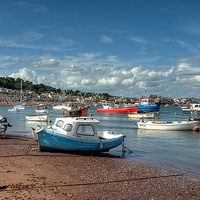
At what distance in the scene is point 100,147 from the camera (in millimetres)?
16109

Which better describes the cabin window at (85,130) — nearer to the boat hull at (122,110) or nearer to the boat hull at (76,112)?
the boat hull at (76,112)

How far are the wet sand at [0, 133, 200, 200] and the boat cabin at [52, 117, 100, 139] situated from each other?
1662 mm

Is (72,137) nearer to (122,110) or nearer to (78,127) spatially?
(78,127)

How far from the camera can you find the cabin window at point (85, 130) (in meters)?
15.8

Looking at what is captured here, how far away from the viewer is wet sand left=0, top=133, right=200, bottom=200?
876 cm

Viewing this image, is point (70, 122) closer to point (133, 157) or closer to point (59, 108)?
point (133, 157)

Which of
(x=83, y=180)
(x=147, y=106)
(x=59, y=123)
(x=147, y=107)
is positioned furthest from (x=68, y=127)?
(x=147, y=106)

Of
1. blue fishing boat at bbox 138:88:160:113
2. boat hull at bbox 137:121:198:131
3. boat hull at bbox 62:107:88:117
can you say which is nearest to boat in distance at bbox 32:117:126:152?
boat hull at bbox 137:121:198:131

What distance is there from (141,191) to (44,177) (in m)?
4.53

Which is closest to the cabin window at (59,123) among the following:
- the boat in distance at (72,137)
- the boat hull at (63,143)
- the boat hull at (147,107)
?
the boat in distance at (72,137)

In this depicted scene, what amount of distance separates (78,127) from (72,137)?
913mm

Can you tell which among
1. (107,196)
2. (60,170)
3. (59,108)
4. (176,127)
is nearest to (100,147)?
(60,170)

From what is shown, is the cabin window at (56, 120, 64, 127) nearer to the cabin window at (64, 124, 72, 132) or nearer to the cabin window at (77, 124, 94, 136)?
the cabin window at (64, 124, 72, 132)

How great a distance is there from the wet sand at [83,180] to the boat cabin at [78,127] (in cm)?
166
